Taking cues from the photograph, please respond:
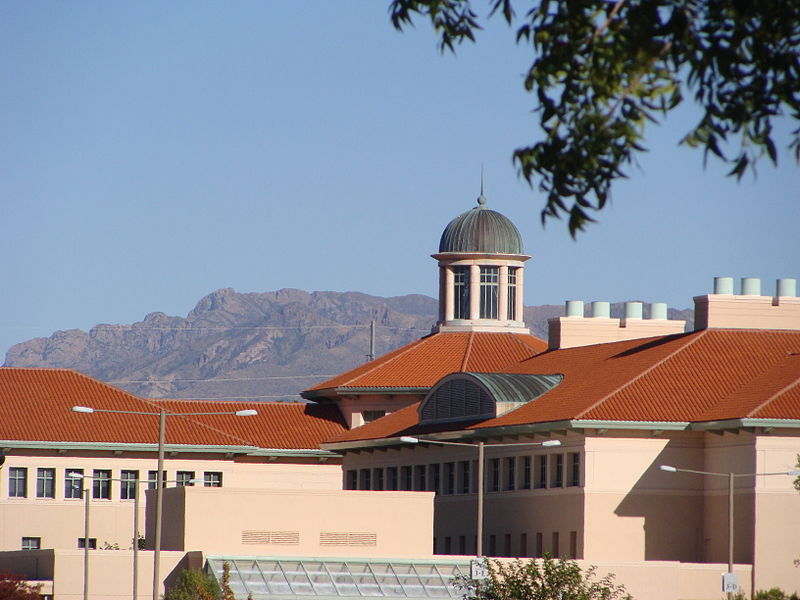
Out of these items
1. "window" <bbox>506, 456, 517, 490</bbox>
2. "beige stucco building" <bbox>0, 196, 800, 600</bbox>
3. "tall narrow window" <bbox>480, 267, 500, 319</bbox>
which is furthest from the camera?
"tall narrow window" <bbox>480, 267, 500, 319</bbox>

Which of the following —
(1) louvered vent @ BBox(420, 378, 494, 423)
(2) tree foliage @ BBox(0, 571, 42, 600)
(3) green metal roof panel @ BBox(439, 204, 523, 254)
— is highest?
(3) green metal roof panel @ BBox(439, 204, 523, 254)

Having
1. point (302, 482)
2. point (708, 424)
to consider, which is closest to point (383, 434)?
point (302, 482)

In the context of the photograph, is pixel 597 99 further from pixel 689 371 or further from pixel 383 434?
pixel 383 434

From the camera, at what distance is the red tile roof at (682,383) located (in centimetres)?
6262

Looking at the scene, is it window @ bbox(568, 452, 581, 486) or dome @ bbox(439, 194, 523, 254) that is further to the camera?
dome @ bbox(439, 194, 523, 254)

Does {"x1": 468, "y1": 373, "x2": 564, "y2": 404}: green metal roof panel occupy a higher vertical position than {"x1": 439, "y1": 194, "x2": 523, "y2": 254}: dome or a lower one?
lower

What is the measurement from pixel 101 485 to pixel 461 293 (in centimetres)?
2164

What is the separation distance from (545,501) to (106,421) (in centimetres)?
2327

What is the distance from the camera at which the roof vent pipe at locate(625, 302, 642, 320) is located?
85438 mm

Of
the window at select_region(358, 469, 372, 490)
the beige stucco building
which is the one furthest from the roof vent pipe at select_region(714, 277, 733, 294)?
the window at select_region(358, 469, 372, 490)

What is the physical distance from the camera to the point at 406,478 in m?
78.6

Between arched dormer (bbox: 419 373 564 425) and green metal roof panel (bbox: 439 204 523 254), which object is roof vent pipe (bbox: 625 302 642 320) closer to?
green metal roof panel (bbox: 439 204 523 254)

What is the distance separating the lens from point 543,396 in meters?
71.0

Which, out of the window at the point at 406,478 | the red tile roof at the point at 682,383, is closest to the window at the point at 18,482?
the window at the point at 406,478
